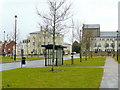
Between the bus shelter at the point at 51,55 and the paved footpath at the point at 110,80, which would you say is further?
the bus shelter at the point at 51,55

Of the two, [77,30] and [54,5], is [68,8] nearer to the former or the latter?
[54,5]

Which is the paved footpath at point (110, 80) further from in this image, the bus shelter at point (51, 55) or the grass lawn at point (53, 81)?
the bus shelter at point (51, 55)

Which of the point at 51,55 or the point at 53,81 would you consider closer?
the point at 53,81

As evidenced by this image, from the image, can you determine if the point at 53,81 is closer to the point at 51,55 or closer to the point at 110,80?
the point at 110,80

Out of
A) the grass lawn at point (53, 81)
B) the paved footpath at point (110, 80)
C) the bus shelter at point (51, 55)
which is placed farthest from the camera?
the bus shelter at point (51, 55)

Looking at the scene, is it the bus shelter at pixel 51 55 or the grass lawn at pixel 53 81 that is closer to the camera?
the grass lawn at pixel 53 81

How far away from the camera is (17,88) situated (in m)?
10.5

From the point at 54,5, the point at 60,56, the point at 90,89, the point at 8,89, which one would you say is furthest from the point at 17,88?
the point at 60,56

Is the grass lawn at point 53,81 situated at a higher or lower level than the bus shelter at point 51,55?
lower

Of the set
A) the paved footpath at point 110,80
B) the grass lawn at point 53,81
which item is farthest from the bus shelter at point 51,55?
the grass lawn at point 53,81

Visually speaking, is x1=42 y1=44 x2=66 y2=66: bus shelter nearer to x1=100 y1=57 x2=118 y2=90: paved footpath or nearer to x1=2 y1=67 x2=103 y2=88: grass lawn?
x1=100 y1=57 x2=118 y2=90: paved footpath

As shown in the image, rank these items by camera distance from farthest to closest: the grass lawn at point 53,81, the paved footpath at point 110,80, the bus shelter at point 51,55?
the bus shelter at point 51,55 → the grass lawn at point 53,81 → the paved footpath at point 110,80

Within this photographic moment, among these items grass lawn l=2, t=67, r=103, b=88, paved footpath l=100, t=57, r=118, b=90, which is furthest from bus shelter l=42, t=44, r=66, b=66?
grass lawn l=2, t=67, r=103, b=88

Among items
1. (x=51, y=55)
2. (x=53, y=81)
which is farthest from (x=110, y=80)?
(x=51, y=55)
